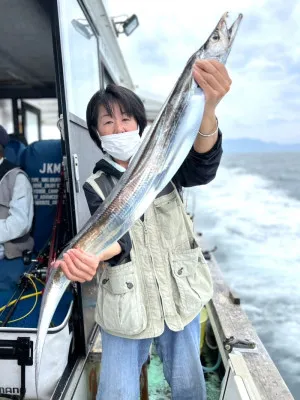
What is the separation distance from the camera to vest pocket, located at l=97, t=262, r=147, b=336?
1.68 meters

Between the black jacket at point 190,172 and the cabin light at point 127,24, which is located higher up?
the cabin light at point 127,24

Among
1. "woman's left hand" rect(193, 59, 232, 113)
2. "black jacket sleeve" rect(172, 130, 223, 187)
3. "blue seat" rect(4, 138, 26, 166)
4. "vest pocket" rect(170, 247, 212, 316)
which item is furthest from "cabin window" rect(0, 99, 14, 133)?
"woman's left hand" rect(193, 59, 232, 113)

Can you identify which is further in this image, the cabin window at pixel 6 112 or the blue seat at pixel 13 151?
the cabin window at pixel 6 112

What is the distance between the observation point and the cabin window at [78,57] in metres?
2.43

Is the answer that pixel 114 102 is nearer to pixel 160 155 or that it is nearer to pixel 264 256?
pixel 160 155

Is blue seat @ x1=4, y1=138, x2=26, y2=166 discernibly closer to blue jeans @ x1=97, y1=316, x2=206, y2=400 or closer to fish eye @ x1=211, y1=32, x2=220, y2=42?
blue jeans @ x1=97, y1=316, x2=206, y2=400

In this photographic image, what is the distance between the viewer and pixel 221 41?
123 cm

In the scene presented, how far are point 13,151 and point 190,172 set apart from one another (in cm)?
231

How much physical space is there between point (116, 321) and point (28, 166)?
216 cm

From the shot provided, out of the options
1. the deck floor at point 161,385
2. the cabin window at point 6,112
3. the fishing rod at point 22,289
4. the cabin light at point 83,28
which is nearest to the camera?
the fishing rod at point 22,289

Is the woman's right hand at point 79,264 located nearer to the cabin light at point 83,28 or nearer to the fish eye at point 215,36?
the fish eye at point 215,36

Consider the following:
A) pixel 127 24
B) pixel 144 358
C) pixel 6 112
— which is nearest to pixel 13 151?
pixel 144 358

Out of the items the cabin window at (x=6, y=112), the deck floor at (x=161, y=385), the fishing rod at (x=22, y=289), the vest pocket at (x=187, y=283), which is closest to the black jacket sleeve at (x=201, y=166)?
the vest pocket at (x=187, y=283)

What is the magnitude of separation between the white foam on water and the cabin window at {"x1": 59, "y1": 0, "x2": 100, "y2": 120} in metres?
4.59
